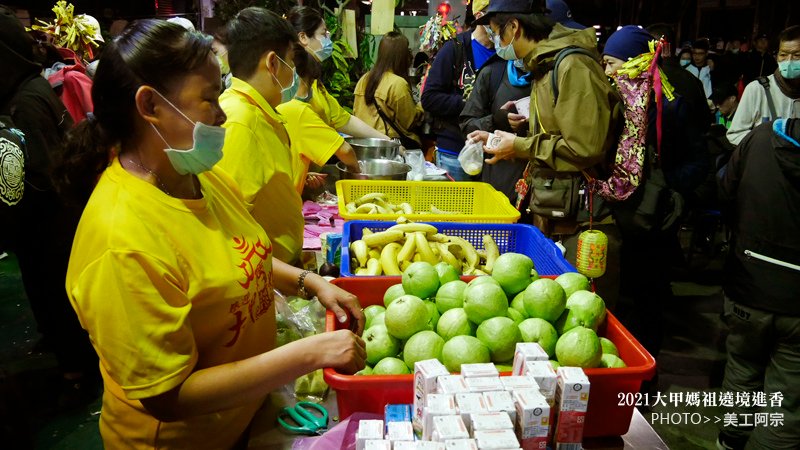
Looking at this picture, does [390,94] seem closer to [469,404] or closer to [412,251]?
[412,251]

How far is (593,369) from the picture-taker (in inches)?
59.3

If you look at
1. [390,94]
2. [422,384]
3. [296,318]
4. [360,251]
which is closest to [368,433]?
[422,384]

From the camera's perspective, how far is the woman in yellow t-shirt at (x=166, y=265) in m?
1.28

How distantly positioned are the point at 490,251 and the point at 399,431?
5.43 ft

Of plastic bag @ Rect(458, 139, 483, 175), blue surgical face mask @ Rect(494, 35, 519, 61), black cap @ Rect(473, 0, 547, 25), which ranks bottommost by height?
plastic bag @ Rect(458, 139, 483, 175)

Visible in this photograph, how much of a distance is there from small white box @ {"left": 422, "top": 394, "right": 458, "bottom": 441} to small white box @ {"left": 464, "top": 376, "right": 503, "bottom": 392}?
0.23 feet

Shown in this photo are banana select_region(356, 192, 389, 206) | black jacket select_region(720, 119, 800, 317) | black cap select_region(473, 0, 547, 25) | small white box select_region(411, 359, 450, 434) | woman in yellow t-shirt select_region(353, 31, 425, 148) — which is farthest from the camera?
woman in yellow t-shirt select_region(353, 31, 425, 148)

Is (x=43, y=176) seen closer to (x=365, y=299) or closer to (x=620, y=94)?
(x=365, y=299)

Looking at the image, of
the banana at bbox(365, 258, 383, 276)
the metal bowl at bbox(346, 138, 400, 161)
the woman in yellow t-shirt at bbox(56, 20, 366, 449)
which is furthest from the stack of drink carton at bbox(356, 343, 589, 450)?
the metal bowl at bbox(346, 138, 400, 161)

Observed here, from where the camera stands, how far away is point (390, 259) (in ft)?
8.66

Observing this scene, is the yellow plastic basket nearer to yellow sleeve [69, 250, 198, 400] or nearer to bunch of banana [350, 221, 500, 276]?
bunch of banana [350, 221, 500, 276]

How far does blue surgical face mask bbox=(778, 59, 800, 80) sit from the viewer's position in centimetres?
390

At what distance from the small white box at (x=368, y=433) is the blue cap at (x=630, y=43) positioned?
3130 millimetres

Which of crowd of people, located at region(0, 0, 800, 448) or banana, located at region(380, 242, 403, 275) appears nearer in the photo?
crowd of people, located at region(0, 0, 800, 448)
